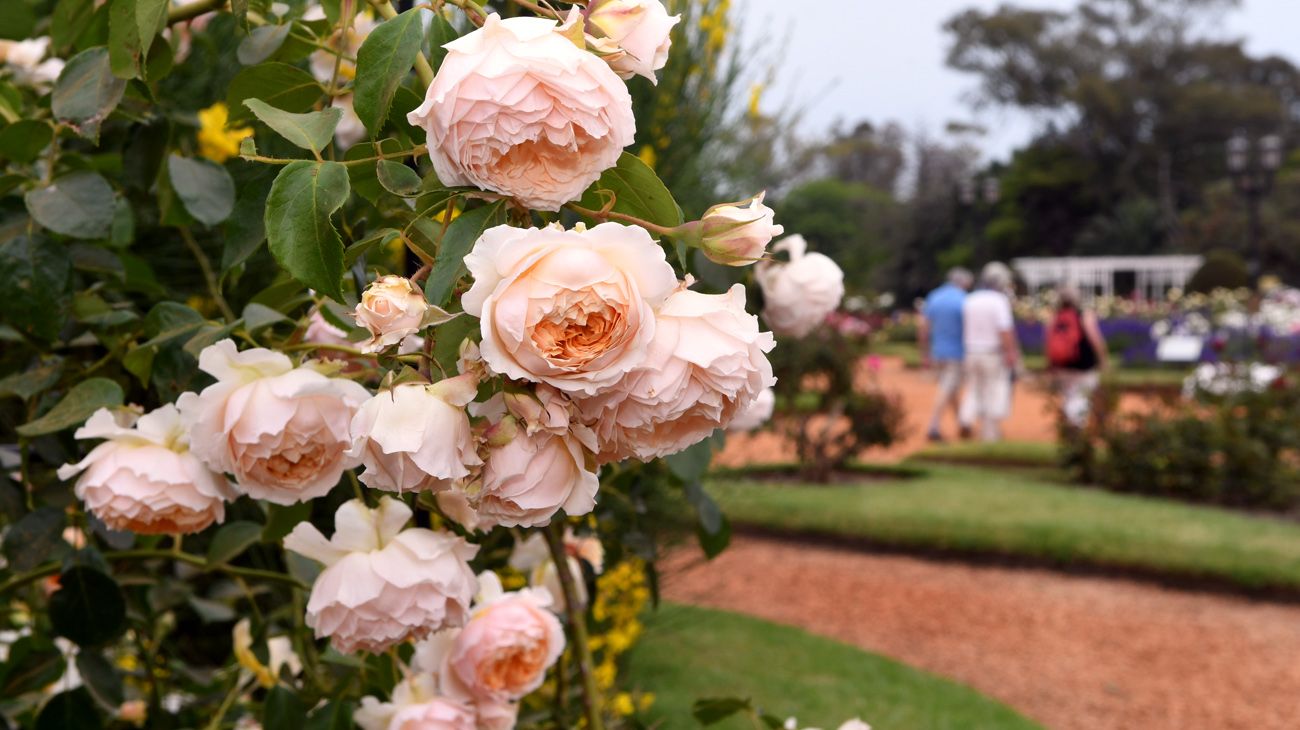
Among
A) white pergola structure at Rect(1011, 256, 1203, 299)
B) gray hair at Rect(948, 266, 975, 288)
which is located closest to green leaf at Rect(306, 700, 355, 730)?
gray hair at Rect(948, 266, 975, 288)

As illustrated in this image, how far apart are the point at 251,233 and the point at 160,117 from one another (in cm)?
37

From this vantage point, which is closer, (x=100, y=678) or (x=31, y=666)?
(x=100, y=678)

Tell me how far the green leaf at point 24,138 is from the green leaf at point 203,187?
0.09 meters

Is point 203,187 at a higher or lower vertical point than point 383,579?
higher

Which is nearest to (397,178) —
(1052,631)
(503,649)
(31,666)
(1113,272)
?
(503,649)

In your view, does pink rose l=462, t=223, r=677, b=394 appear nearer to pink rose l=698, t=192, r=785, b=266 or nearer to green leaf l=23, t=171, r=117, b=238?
pink rose l=698, t=192, r=785, b=266

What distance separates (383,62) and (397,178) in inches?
2.2

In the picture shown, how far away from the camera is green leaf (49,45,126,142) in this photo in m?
0.79

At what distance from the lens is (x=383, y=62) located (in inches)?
21.9

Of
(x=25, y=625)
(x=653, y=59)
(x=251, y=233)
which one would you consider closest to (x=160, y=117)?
(x=251, y=233)

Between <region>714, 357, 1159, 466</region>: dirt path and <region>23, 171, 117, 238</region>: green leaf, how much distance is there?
3.43 metres

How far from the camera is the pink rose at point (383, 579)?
25.8 inches

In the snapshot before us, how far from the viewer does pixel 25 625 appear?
1.72m

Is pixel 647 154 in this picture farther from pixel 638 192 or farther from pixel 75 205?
pixel 638 192
